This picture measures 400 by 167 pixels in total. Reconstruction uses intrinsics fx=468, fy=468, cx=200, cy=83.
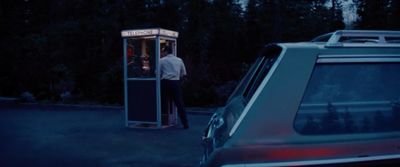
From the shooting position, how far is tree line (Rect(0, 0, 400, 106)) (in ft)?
53.1

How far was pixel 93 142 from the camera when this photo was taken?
27.1 ft

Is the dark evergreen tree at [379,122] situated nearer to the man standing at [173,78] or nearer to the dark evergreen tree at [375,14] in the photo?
the man standing at [173,78]

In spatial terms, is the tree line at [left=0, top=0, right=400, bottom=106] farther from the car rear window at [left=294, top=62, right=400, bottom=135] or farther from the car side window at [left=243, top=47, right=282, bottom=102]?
the car rear window at [left=294, top=62, right=400, bottom=135]

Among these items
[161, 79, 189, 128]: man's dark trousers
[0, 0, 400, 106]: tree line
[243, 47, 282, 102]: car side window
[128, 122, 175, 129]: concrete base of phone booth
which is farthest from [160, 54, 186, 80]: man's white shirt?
[243, 47, 282, 102]: car side window

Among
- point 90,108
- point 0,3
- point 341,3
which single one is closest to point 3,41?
point 0,3

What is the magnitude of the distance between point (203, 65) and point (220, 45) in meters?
2.82

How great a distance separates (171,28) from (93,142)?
10132 millimetres

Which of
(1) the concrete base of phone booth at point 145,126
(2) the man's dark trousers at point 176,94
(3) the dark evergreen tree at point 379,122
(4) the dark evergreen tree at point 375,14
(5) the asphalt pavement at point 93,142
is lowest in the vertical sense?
(5) the asphalt pavement at point 93,142

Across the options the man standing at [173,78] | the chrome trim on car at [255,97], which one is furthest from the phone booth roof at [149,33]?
the chrome trim on car at [255,97]

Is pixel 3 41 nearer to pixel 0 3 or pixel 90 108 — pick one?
pixel 0 3

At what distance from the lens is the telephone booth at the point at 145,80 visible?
950 cm

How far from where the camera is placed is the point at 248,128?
8.77ft

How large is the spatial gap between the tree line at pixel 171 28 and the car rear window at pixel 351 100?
1175cm

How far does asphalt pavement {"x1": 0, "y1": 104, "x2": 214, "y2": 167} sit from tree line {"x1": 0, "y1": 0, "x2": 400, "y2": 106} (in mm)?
4287
